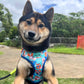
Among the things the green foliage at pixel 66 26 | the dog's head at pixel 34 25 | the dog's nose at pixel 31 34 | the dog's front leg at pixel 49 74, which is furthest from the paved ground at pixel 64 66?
the green foliage at pixel 66 26

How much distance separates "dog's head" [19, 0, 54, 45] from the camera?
137 cm

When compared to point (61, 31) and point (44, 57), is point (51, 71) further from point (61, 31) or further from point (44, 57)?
point (61, 31)

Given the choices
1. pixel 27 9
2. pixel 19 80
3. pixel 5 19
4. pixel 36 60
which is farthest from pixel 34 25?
pixel 5 19

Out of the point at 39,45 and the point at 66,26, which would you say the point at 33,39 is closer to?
the point at 39,45

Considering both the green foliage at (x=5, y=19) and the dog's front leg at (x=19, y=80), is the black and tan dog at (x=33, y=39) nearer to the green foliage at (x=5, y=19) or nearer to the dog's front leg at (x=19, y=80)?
the dog's front leg at (x=19, y=80)

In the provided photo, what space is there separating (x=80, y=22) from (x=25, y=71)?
575 inches

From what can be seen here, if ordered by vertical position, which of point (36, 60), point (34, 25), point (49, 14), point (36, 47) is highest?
point (49, 14)

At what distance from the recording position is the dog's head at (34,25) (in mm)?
1371

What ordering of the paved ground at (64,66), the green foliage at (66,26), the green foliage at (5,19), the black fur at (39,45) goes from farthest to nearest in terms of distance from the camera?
the green foliage at (66,26)
the green foliage at (5,19)
the paved ground at (64,66)
the black fur at (39,45)

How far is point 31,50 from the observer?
1.52 m

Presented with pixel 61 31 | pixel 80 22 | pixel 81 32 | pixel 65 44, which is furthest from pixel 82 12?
pixel 65 44

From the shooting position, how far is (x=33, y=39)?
1.37 meters

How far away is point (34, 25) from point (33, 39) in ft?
0.52

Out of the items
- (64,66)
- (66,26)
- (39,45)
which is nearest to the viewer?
(39,45)
